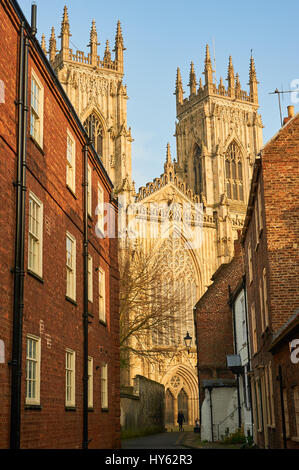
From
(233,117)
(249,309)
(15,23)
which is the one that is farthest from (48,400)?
(233,117)

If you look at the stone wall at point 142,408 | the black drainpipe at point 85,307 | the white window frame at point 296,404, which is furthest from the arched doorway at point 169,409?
the white window frame at point 296,404

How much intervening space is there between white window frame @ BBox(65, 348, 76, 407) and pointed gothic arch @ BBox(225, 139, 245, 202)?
50.7 m

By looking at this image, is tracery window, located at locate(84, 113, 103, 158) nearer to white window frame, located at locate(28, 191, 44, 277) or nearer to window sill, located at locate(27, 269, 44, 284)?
white window frame, located at locate(28, 191, 44, 277)

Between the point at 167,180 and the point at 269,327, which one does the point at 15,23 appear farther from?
the point at 167,180

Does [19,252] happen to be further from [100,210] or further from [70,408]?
[100,210]

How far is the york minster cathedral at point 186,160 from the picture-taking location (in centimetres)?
5578

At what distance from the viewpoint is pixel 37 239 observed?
13914 mm

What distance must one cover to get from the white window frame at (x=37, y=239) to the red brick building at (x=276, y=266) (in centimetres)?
551

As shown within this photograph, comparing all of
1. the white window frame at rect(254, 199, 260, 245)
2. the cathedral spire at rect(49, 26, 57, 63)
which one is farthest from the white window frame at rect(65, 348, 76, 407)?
the cathedral spire at rect(49, 26, 57, 63)

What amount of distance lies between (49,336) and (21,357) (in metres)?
2.29

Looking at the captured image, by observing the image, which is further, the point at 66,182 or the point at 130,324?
the point at 130,324

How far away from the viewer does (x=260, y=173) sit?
18.5 meters

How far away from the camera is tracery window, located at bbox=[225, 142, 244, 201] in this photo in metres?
66.7

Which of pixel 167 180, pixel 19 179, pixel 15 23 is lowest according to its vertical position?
pixel 19 179
